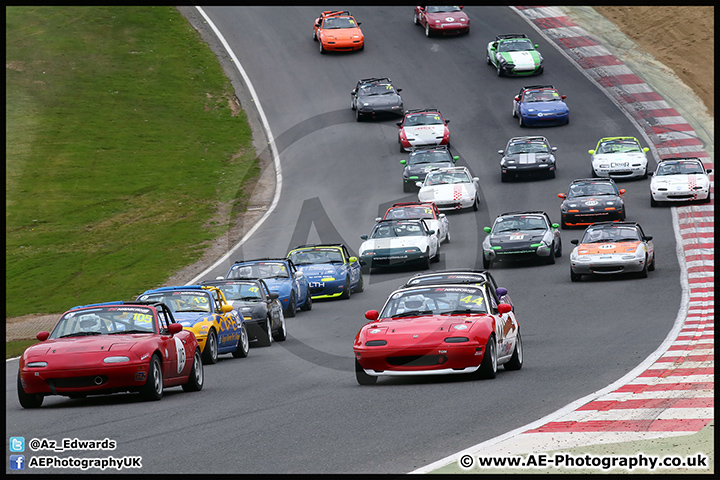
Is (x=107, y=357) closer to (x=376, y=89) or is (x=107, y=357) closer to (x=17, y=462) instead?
(x=17, y=462)

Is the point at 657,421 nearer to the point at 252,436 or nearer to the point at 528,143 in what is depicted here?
the point at 252,436

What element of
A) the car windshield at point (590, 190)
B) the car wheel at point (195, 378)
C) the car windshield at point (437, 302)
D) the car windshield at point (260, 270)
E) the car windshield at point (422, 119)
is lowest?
the car windshield at point (590, 190)

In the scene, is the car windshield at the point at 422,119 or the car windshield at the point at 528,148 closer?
the car windshield at the point at 528,148

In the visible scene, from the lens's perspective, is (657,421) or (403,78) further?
(403,78)

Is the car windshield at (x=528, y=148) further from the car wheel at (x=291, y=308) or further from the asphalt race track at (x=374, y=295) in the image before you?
the car wheel at (x=291, y=308)

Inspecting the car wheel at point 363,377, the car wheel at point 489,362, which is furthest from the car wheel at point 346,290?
the car wheel at point 489,362

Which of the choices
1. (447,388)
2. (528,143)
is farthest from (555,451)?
(528,143)

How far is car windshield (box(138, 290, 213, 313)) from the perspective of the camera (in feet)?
57.3

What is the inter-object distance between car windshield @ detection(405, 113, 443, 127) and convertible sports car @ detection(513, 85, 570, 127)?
398 cm

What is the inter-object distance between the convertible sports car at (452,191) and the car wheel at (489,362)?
22142 millimetres

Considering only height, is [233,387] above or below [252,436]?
below

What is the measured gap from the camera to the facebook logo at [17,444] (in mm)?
9281

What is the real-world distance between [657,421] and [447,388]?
3.59m

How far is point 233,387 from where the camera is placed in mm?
14031
